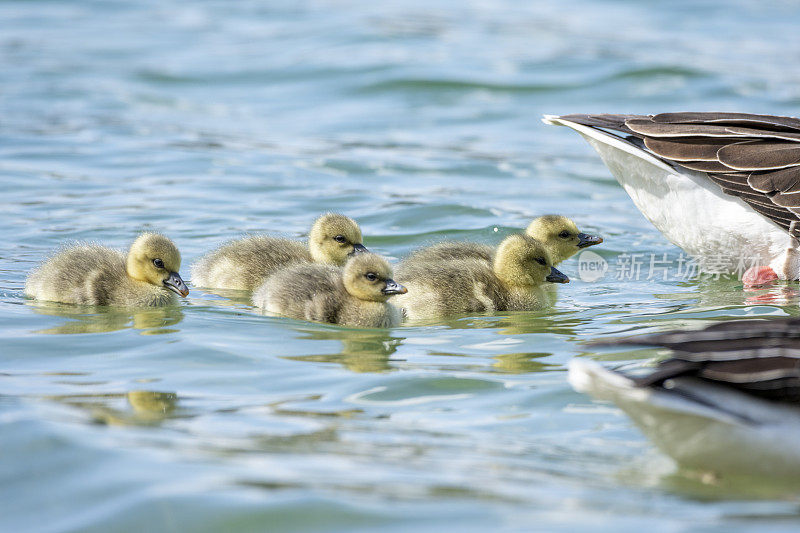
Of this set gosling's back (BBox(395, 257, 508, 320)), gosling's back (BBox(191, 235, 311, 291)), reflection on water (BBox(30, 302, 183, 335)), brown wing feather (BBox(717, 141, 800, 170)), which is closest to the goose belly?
brown wing feather (BBox(717, 141, 800, 170))

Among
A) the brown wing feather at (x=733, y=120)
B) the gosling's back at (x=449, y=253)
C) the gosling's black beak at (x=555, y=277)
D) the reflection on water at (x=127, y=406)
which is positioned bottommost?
the reflection on water at (x=127, y=406)

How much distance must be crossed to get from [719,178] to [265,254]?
2801 mm

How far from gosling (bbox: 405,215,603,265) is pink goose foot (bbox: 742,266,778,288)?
3.23ft

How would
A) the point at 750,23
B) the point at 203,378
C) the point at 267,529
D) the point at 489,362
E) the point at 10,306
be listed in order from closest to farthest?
the point at 267,529 → the point at 203,378 → the point at 489,362 → the point at 10,306 → the point at 750,23

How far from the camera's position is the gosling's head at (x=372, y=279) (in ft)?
19.6

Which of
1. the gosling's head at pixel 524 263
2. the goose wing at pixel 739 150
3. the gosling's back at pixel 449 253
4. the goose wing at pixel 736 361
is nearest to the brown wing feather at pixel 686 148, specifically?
the goose wing at pixel 739 150

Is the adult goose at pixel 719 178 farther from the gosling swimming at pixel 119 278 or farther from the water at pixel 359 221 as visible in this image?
the gosling swimming at pixel 119 278

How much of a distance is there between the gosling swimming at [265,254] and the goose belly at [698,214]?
5.60ft

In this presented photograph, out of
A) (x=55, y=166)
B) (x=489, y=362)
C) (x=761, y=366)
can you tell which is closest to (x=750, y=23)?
(x=55, y=166)

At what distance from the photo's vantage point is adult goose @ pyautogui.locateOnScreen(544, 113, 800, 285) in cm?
664

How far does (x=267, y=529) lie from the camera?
354 cm

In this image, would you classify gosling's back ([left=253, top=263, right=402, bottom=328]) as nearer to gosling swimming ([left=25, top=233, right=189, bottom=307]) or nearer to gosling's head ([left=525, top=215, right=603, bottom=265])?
gosling swimming ([left=25, top=233, right=189, bottom=307])

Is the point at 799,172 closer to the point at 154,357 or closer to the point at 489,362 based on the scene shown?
the point at 489,362

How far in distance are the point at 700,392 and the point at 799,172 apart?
3302 millimetres
